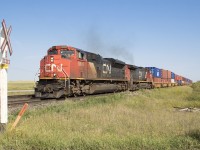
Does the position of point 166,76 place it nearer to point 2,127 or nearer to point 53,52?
point 53,52

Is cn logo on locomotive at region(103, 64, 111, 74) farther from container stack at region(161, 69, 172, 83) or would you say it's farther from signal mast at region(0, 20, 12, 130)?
container stack at region(161, 69, 172, 83)

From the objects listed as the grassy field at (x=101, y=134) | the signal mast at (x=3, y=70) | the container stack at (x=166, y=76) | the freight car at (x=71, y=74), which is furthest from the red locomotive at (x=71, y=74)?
the container stack at (x=166, y=76)

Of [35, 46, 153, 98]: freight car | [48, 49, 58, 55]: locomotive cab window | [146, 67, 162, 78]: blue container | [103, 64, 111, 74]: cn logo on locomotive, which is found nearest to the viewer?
[35, 46, 153, 98]: freight car

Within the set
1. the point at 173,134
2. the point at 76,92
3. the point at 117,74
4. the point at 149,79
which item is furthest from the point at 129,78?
the point at 173,134

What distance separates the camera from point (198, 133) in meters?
6.32

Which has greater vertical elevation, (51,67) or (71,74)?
(51,67)

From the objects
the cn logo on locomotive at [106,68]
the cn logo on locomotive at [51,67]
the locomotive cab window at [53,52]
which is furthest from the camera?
the cn logo on locomotive at [106,68]

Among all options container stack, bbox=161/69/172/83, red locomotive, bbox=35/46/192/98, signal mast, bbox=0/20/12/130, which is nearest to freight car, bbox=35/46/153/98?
red locomotive, bbox=35/46/192/98

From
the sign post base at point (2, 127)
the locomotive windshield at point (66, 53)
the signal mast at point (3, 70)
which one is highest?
the locomotive windshield at point (66, 53)

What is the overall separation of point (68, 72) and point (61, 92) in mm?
1422

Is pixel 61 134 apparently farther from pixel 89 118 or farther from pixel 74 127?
pixel 89 118

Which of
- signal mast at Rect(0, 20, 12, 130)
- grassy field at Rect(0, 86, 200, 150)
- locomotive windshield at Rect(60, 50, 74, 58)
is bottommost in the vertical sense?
grassy field at Rect(0, 86, 200, 150)

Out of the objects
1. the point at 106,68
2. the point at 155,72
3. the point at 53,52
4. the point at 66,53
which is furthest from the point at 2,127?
the point at 155,72

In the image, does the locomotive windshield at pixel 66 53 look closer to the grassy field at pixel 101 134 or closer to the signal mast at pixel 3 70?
the grassy field at pixel 101 134
